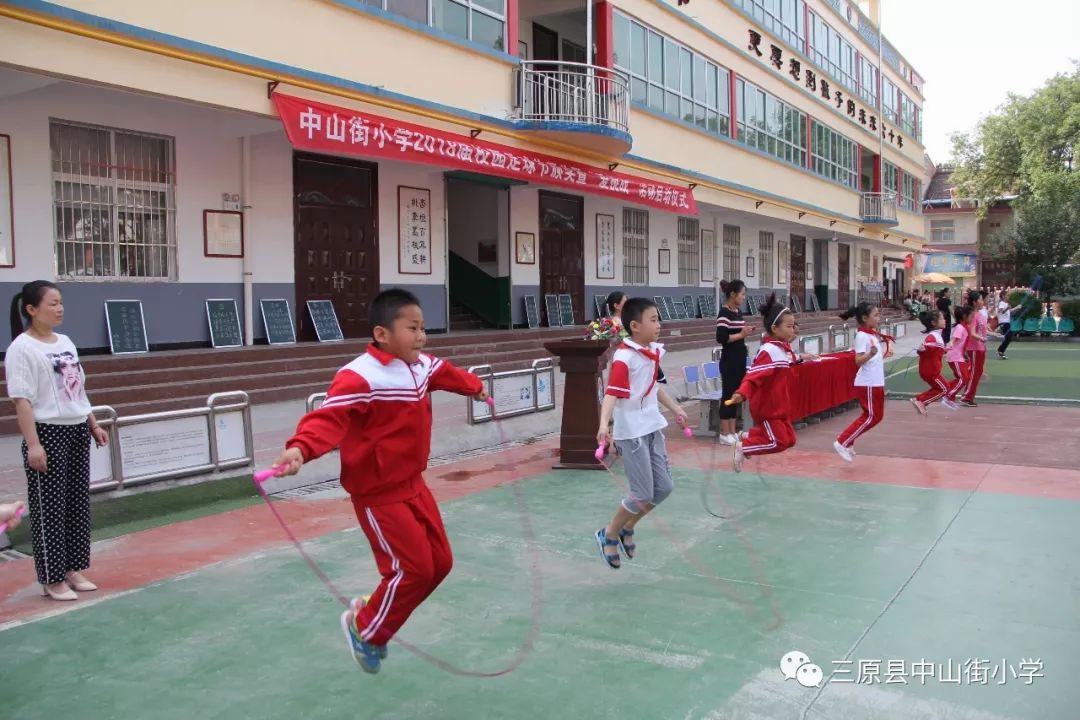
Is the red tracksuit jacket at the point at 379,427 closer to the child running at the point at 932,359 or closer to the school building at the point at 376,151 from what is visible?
the school building at the point at 376,151

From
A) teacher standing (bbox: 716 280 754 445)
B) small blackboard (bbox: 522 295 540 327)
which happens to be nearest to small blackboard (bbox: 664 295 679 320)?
small blackboard (bbox: 522 295 540 327)

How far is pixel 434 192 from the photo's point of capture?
15461 mm

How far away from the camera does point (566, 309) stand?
19.0 m

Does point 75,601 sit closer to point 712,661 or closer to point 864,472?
point 712,661

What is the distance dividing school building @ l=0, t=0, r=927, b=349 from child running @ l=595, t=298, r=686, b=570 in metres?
6.96

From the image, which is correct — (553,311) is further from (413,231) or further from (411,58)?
(411,58)

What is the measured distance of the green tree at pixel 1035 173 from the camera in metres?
37.2

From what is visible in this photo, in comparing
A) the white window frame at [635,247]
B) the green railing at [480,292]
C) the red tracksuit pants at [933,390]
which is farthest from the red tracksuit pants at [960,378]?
the white window frame at [635,247]


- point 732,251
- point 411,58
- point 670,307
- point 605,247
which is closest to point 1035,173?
point 732,251

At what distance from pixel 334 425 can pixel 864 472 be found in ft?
20.9

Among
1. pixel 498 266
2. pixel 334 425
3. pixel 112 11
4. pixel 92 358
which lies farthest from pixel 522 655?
pixel 498 266

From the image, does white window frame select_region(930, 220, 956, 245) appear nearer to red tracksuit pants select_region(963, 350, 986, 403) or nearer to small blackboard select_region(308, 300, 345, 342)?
red tracksuit pants select_region(963, 350, 986, 403)

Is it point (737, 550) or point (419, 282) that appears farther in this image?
point (419, 282)

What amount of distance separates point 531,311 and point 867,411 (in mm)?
10233
